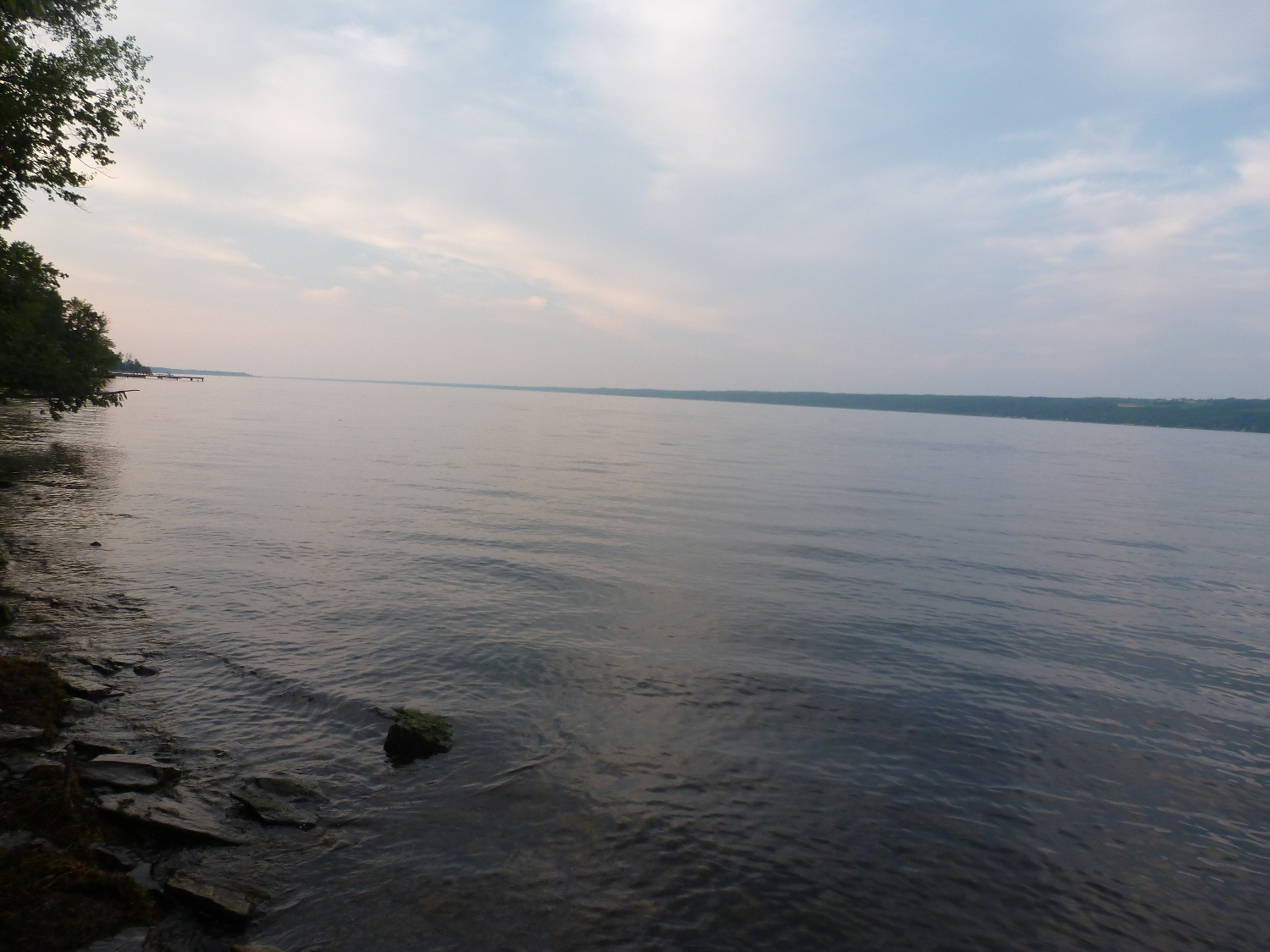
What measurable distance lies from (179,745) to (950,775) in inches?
566

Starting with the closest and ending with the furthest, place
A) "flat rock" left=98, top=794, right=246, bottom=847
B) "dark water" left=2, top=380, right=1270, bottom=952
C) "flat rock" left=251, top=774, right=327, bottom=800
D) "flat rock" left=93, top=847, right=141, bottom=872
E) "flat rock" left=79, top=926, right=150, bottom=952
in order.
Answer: "flat rock" left=79, top=926, right=150, bottom=952
"flat rock" left=93, top=847, right=141, bottom=872
"flat rock" left=98, top=794, right=246, bottom=847
"dark water" left=2, top=380, right=1270, bottom=952
"flat rock" left=251, top=774, right=327, bottom=800

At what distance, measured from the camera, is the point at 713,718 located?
15.9 m

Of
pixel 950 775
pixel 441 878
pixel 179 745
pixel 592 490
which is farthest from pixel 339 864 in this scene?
pixel 592 490

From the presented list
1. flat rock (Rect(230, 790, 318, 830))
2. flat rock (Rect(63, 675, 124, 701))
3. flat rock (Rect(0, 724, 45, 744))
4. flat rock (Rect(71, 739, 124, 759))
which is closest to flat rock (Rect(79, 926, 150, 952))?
flat rock (Rect(230, 790, 318, 830))

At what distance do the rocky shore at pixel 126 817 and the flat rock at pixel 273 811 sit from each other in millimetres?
24

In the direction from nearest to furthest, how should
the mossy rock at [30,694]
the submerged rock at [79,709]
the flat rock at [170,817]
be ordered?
the flat rock at [170,817] < the mossy rock at [30,694] < the submerged rock at [79,709]

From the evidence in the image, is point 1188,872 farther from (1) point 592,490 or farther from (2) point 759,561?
(1) point 592,490

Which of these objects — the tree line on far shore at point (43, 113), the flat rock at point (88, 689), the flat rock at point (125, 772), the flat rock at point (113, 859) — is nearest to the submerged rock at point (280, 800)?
the flat rock at point (125, 772)

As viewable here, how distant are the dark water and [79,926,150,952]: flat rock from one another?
154cm

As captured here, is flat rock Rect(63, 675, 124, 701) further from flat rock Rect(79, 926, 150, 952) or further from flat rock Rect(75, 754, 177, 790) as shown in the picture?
flat rock Rect(79, 926, 150, 952)

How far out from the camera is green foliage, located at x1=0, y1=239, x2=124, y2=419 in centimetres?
2322

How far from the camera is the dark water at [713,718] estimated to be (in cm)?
1013

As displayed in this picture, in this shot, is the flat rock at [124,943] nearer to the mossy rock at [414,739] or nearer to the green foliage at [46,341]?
the mossy rock at [414,739]

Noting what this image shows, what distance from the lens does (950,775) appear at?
552 inches
